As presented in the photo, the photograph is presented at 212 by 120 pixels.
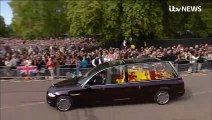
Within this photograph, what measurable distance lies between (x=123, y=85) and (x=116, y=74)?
1.44 feet

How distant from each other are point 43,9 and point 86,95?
801 centimetres

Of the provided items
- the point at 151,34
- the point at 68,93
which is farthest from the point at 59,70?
the point at 151,34

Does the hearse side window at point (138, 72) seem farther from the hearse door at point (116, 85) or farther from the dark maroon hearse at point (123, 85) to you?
the hearse door at point (116, 85)

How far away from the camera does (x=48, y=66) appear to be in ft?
57.0

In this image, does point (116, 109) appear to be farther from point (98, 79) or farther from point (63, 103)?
point (63, 103)

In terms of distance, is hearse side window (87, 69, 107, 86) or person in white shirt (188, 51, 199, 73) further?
person in white shirt (188, 51, 199, 73)

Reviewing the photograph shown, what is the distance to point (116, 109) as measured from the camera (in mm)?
11375

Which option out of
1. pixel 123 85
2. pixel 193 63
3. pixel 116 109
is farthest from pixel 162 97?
pixel 193 63

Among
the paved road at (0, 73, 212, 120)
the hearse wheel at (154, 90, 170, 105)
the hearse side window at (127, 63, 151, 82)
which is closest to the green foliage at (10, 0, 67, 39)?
the paved road at (0, 73, 212, 120)

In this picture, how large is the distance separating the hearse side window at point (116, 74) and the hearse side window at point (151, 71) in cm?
24

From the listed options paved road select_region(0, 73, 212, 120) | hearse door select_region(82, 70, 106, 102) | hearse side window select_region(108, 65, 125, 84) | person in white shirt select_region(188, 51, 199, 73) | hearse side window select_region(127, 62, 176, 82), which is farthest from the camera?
person in white shirt select_region(188, 51, 199, 73)

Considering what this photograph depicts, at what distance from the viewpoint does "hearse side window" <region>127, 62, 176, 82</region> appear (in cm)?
1155

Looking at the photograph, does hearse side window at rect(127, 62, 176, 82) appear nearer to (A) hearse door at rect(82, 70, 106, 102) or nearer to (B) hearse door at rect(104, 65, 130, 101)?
(B) hearse door at rect(104, 65, 130, 101)

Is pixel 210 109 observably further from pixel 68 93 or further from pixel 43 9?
pixel 43 9
